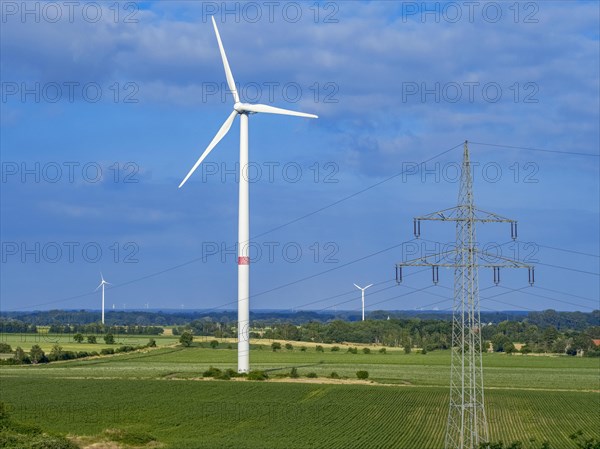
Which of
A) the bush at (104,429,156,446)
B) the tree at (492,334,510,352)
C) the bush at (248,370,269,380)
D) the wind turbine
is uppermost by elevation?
the wind turbine

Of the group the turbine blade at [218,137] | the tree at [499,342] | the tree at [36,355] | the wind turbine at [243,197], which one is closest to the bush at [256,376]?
the wind turbine at [243,197]

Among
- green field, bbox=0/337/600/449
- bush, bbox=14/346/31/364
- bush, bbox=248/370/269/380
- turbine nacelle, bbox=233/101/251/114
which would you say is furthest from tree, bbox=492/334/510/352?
turbine nacelle, bbox=233/101/251/114

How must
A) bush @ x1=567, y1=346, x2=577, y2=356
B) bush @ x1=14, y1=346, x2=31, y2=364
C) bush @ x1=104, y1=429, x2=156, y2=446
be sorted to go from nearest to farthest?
1. bush @ x1=104, y1=429, x2=156, y2=446
2. bush @ x1=14, y1=346, x2=31, y2=364
3. bush @ x1=567, y1=346, x2=577, y2=356

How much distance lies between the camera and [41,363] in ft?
407

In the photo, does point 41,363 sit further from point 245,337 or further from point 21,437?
point 21,437

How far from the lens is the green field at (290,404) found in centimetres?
5809

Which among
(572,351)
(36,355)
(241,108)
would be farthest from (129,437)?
(572,351)

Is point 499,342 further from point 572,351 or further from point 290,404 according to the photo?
point 290,404

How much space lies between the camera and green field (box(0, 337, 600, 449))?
5809 cm

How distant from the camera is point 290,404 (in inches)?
2923

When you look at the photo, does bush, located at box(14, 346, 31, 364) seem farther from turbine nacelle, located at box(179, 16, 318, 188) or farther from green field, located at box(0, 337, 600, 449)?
turbine nacelle, located at box(179, 16, 318, 188)

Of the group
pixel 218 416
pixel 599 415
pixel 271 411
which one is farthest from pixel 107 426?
pixel 599 415

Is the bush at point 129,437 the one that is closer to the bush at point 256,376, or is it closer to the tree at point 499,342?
the bush at point 256,376

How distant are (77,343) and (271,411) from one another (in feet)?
313
